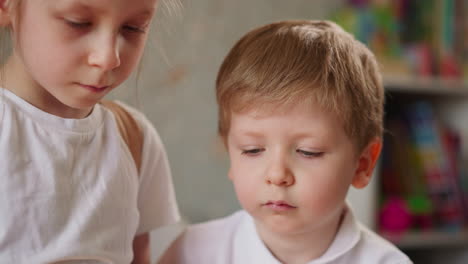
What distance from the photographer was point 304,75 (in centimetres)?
102

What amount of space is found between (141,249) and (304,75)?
461 millimetres

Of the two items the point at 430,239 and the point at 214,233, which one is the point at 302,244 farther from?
the point at 430,239

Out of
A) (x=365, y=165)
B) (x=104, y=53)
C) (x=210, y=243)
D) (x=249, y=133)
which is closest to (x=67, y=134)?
(x=104, y=53)

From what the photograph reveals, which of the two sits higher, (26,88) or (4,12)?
(4,12)

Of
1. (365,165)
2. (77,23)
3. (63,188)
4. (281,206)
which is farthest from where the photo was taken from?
Result: (365,165)

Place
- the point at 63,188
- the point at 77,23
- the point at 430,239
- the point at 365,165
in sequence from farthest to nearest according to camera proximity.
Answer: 1. the point at 430,239
2. the point at 365,165
3. the point at 63,188
4. the point at 77,23

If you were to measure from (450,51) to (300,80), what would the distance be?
1.57 m

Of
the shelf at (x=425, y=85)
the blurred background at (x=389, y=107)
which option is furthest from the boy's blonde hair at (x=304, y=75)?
the shelf at (x=425, y=85)

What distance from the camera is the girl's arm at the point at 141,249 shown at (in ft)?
3.83

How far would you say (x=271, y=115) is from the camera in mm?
1009

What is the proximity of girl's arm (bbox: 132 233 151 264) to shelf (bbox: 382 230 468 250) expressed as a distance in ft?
3.89

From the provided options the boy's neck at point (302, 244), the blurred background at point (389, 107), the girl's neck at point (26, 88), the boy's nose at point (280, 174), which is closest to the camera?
the girl's neck at point (26, 88)

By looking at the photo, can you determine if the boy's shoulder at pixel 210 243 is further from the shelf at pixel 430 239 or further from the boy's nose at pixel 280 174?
the shelf at pixel 430 239

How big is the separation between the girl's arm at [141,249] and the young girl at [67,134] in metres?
0.11
